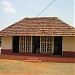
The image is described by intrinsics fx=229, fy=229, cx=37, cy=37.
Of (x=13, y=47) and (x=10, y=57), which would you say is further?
(x=13, y=47)

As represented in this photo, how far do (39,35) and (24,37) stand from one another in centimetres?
224

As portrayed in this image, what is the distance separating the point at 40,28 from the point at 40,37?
951 mm

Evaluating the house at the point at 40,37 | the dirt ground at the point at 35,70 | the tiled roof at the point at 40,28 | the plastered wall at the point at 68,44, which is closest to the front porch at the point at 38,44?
the house at the point at 40,37

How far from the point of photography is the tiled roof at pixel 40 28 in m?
23.1

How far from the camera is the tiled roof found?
23.1 metres

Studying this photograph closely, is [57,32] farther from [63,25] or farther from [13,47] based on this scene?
[13,47]

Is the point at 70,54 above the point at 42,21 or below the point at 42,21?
below

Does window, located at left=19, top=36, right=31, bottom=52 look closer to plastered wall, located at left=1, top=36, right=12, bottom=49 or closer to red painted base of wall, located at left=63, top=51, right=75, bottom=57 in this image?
plastered wall, located at left=1, top=36, right=12, bottom=49

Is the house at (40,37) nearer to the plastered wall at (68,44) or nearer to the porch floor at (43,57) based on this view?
the plastered wall at (68,44)

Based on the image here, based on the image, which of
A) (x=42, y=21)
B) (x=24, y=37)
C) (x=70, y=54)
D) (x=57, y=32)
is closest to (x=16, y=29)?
(x=24, y=37)

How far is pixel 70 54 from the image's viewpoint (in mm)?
23047

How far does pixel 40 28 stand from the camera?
2405 centimetres

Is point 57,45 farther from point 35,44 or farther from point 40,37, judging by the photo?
point 35,44

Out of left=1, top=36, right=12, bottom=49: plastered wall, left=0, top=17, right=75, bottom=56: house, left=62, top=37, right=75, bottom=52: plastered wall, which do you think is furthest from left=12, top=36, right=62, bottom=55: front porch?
left=62, top=37, right=75, bottom=52: plastered wall
